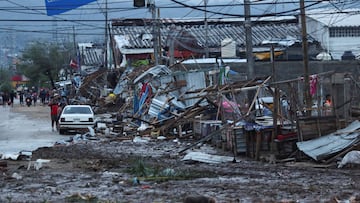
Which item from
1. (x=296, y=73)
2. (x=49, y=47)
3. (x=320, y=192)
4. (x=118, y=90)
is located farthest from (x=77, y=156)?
(x=49, y=47)

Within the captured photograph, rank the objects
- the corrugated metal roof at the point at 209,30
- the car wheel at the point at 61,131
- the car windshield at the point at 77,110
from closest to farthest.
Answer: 1. the car wheel at the point at 61,131
2. the car windshield at the point at 77,110
3. the corrugated metal roof at the point at 209,30

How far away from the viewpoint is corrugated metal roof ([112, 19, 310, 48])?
201 feet

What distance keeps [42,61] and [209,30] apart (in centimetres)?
4670

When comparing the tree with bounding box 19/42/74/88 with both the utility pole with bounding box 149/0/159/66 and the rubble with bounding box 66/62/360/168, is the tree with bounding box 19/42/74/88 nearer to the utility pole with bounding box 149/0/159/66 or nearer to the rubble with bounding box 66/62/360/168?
the rubble with bounding box 66/62/360/168

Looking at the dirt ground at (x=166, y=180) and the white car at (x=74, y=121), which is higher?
the white car at (x=74, y=121)

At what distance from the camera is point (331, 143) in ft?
62.5

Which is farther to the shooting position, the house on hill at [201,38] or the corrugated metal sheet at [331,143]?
the house on hill at [201,38]

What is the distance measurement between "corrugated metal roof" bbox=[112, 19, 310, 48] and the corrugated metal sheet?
39.0m

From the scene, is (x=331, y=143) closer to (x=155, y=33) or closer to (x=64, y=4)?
(x=64, y=4)

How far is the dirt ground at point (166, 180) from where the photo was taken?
13367mm

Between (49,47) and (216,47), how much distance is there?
2160 inches

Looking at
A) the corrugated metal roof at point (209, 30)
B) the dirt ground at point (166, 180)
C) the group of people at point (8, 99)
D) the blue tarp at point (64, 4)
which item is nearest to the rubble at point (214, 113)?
the dirt ground at point (166, 180)

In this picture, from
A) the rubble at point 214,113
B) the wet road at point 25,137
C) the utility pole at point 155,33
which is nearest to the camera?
the rubble at point 214,113

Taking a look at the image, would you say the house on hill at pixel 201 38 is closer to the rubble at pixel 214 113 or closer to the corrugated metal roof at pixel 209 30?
the corrugated metal roof at pixel 209 30
